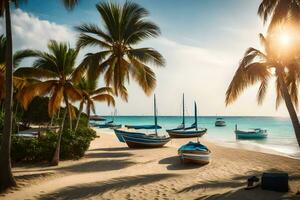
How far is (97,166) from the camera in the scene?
50.1 ft

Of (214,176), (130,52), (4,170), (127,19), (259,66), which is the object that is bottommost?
(214,176)

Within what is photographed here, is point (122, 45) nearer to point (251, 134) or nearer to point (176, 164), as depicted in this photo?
point (176, 164)

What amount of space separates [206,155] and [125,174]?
18.3ft

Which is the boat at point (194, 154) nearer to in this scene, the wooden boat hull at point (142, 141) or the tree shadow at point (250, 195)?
the tree shadow at point (250, 195)

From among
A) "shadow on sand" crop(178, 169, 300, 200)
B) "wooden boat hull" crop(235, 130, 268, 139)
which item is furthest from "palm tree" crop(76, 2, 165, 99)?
"wooden boat hull" crop(235, 130, 268, 139)

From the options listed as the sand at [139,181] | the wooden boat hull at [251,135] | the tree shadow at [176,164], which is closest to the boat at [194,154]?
the tree shadow at [176,164]

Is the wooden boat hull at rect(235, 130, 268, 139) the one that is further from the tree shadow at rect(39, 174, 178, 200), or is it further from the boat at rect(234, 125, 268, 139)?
the tree shadow at rect(39, 174, 178, 200)

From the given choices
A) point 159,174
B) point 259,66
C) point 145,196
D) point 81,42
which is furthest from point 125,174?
point 81,42

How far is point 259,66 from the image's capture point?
12961 mm

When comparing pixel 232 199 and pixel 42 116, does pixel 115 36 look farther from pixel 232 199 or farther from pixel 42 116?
pixel 42 116

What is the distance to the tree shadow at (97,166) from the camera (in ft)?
46.0

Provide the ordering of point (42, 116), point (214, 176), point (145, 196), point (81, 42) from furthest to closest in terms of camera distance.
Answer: point (42, 116)
point (81, 42)
point (214, 176)
point (145, 196)

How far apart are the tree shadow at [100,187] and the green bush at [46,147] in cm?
558

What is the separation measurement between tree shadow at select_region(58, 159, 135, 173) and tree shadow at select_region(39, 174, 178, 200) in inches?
106
